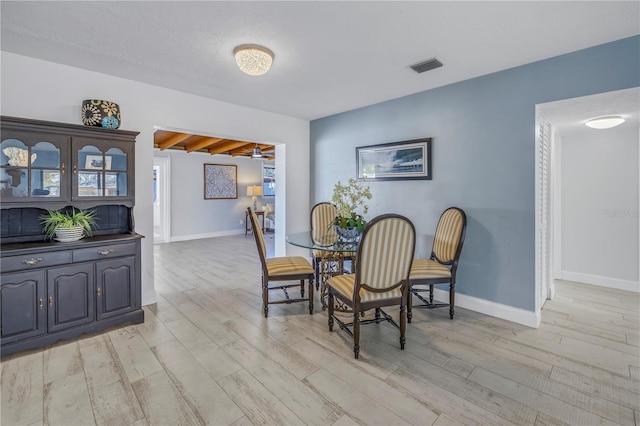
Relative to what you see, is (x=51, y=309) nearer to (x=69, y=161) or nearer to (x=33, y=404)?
(x=33, y=404)

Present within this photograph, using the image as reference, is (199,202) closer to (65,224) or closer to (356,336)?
(65,224)

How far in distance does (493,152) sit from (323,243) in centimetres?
196

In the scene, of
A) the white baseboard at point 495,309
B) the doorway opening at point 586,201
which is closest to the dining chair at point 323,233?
the white baseboard at point 495,309

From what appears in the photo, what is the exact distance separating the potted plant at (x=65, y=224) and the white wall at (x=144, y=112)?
546 mm

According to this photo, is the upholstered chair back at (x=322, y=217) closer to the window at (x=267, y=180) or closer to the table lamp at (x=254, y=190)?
the table lamp at (x=254, y=190)

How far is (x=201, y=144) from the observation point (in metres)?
6.56

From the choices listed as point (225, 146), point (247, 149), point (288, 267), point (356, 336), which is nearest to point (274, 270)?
point (288, 267)

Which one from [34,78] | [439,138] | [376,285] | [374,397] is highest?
[34,78]

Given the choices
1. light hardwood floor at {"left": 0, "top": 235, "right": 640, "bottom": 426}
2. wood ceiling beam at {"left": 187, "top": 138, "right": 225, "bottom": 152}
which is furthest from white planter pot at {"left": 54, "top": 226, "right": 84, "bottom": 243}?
wood ceiling beam at {"left": 187, "top": 138, "right": 225, "bottom": 152}

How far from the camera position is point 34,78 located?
8.68 ft

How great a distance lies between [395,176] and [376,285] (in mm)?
1963

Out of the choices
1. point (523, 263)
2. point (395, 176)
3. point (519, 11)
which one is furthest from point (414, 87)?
point (523, 263)

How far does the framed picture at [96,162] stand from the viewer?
8.96 feet

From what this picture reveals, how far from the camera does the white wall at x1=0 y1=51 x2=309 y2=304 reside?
2608 millimetres
